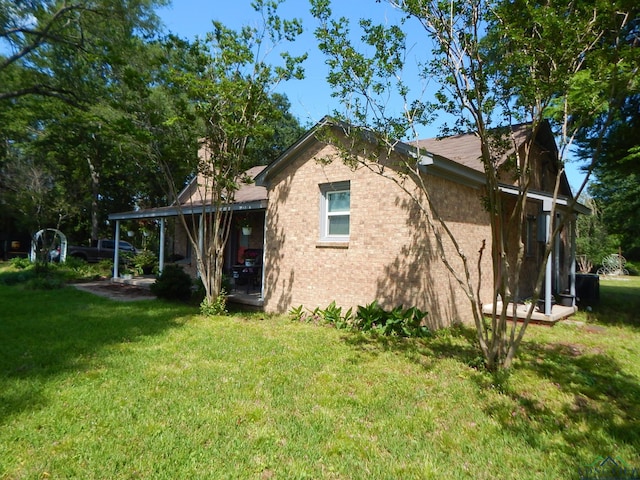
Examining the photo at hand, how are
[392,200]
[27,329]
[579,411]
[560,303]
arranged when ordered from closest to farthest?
[579,411] → [27,329] → [392,200] → [560,303]

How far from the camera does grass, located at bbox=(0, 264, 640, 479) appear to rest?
3.06 metres

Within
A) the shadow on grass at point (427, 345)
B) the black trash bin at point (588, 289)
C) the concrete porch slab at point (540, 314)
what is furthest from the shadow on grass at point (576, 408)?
the black trash bin at point (588, 289)

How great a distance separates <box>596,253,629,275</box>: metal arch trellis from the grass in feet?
83.8

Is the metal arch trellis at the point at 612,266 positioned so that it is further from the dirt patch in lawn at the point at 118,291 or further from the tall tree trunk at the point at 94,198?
the tall tree trunk at the point at 94,198

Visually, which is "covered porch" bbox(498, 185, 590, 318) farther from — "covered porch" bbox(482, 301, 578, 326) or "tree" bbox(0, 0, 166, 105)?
"tree" bbox(0, 0, 166, 105)

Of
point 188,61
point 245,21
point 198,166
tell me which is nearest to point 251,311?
point 198,166

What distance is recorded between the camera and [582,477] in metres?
2.92

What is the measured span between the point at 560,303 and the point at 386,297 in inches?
260

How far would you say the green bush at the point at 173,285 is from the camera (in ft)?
36.0

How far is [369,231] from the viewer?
816 centimetres

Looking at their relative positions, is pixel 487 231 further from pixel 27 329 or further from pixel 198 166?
pixel 27 329

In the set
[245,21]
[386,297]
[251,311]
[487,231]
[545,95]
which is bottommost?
[251,311]

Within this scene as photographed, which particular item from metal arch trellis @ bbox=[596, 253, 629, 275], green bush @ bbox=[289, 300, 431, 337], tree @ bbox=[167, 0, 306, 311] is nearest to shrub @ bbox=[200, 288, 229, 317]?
tree @ bbox=[167, 0, 306, 311]

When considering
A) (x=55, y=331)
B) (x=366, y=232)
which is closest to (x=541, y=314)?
(x=366, y=232)
